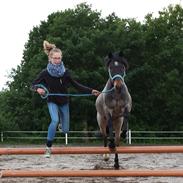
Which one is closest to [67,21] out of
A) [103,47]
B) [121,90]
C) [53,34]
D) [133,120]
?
[53,34]

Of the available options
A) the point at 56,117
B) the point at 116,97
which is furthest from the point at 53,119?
the point at 116,97

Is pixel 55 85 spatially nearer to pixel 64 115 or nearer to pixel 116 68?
pixel 64 115

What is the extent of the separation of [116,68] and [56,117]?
3.89ft

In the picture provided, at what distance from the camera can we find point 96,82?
1234 inches

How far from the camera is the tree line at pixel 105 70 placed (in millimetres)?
31734

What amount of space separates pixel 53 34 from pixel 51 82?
26.7 metres

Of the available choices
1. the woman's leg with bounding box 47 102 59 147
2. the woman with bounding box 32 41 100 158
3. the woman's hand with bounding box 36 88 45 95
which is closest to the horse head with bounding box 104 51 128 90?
the woman with bounding box 32 41 100 158

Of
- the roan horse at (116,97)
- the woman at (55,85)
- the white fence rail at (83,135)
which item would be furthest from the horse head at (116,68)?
the white fence rail at (83,135)

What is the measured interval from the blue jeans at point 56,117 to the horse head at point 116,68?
0.84 m

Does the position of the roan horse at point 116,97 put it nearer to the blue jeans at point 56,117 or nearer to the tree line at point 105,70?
the blue jeans at point 56,117

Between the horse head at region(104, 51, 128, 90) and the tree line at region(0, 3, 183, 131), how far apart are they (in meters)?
22.7

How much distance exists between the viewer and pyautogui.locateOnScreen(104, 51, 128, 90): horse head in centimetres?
772

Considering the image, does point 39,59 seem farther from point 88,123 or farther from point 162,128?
point 162,128

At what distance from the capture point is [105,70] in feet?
103
